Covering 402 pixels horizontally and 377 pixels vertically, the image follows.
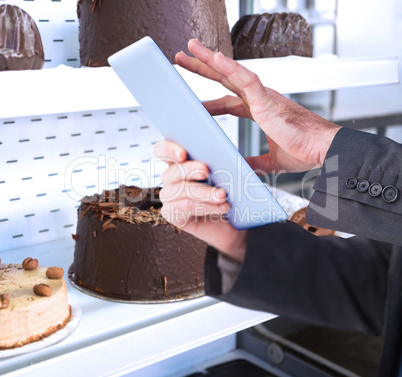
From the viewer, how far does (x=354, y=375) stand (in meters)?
1.57

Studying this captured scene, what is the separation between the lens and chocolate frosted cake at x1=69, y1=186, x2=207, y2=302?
107 cm

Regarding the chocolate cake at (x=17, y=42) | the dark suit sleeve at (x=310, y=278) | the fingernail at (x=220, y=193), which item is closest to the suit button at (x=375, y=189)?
the dark suit sleeve at (x=310, y=278)

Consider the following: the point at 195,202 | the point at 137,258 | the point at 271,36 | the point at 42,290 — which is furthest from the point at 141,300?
the point at 271,36

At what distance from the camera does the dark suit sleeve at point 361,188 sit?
28.3 inches

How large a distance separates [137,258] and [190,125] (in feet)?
1.83

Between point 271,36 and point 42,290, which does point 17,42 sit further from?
point 271,36

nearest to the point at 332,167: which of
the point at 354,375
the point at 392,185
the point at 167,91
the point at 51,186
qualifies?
the point at 392,185

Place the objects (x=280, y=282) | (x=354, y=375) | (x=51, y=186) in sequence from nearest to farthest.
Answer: (x=280, y=282) → (x=51, y=186) → (x=354, y=375)

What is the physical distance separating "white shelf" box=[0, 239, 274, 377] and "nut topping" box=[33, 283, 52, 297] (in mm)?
89

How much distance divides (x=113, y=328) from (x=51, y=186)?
20.5 inches

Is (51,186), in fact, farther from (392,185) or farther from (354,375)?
(354,375)

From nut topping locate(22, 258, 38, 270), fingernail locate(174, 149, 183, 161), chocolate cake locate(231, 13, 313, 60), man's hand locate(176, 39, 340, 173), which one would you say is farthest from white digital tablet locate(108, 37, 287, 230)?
chocolate cake locate(231, 13, 313, 60)

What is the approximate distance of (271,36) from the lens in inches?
47.9

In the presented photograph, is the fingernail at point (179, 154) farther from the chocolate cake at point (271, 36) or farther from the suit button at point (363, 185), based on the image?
the chocolate cake at point (271, 36)
